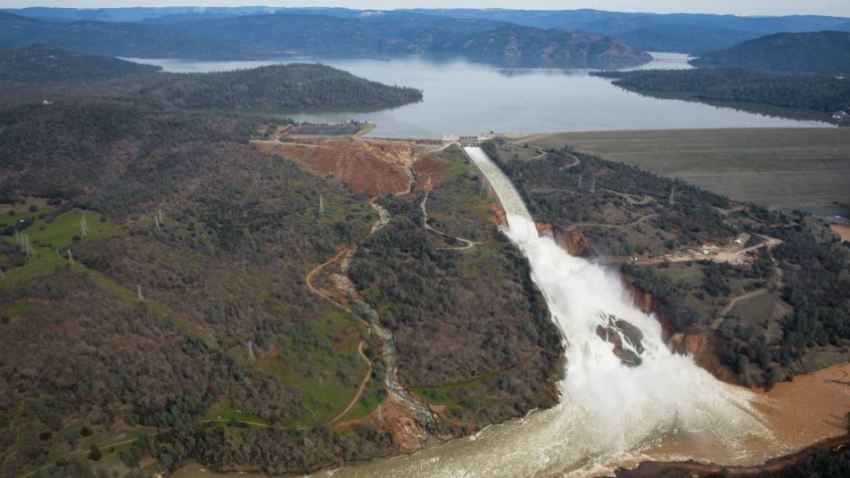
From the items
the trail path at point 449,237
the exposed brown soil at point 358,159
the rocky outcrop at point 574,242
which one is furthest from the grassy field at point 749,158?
the trail path at point 449,237

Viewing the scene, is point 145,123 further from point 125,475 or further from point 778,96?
point 778,96

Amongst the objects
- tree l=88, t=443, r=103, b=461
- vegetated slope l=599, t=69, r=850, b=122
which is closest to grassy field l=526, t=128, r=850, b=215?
vegetated slope l=599, t=69, r=850, b=122

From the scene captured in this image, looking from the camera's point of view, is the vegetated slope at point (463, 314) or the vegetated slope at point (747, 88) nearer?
the vegetated slope at point (463, 314)

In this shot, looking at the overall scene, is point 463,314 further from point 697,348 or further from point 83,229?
point 83,229

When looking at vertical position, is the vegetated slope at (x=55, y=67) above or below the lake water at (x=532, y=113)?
above

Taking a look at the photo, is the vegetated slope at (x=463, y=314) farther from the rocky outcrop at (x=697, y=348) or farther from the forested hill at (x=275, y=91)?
the forested hill at (x=275, y=91)

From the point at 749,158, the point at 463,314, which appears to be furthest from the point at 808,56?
the point at 463,314

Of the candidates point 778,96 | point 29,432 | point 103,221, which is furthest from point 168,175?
point 778,96
